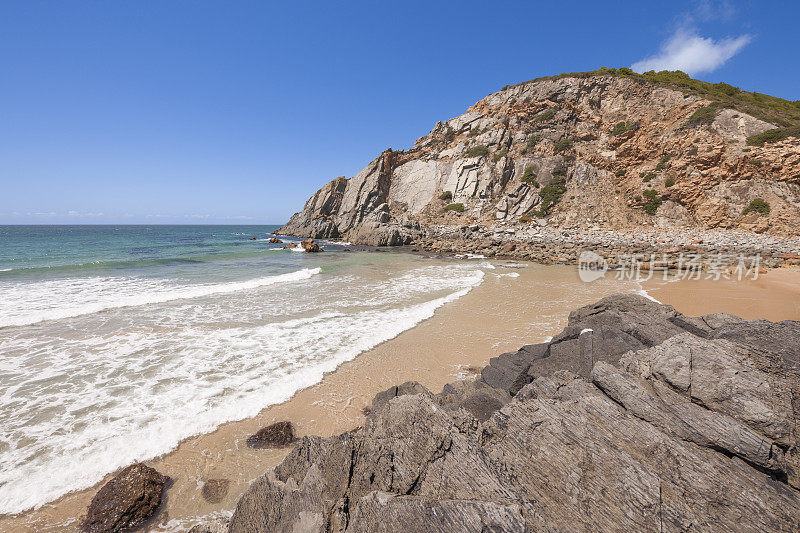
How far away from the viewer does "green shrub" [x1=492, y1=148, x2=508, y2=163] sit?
48456 mm

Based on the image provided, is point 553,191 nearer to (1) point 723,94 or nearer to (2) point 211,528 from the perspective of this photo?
(1) point 723,94

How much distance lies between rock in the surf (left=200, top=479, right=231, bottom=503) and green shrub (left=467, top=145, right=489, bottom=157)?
52885mm

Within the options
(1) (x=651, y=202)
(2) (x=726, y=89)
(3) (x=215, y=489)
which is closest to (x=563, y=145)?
(1) (x=651, y=202)

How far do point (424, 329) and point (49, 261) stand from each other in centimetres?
3458

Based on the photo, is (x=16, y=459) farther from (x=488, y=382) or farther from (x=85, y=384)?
(x=488, y=382)

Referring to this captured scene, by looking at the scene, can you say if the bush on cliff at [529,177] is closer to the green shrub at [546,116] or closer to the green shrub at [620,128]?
the green shrub at [546,116]

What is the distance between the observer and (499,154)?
48.9 m

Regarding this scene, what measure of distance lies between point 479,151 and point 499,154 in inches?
134

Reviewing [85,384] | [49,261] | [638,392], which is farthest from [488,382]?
[49,261]

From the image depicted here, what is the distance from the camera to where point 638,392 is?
10.2ft

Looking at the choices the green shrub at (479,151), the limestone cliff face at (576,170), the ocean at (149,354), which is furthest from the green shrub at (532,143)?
the ocean at (149,354)

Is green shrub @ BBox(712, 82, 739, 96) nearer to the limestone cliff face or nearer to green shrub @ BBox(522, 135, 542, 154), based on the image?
the limestone cliff face

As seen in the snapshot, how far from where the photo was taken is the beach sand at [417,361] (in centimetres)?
398

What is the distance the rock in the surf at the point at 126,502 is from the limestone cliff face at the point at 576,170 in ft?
124
